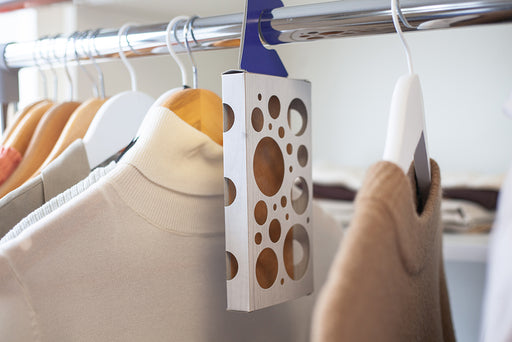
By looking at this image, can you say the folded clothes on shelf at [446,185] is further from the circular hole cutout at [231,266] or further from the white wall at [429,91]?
the circular hole cutout at [231,266]

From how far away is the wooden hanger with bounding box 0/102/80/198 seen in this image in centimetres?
55

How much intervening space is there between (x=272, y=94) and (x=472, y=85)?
1.30m

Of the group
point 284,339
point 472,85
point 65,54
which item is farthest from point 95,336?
point 472,85

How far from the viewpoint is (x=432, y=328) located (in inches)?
13.7

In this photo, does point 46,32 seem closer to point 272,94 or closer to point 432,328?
point 272,94

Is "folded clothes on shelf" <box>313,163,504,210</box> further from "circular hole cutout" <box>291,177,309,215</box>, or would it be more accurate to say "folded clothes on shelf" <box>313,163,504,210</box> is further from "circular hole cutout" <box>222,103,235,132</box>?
"circular hole cutout" <box>222,103,235,132</box>

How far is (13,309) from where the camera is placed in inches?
13.6

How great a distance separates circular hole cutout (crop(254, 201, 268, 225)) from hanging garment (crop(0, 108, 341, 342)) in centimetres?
6

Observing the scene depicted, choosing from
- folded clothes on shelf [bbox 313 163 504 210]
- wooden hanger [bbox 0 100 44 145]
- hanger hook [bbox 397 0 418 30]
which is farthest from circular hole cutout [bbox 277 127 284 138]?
folded clothes on shelf [bbox 313 163 504 210]

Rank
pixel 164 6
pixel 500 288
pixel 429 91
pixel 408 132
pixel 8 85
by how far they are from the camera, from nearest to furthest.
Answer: pixel 500 288 → pixel 408 132 → pixel 8 85 → pixel 164 6 → pixel 429 91

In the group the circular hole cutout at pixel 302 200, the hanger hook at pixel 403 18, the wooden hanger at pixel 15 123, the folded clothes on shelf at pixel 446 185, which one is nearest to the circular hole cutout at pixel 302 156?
the circular hole cutout at pixel 302 200

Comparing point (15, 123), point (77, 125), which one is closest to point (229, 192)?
point (77, 125)

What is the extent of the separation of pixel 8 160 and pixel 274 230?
31 centimetres

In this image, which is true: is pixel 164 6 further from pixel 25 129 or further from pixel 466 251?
pixel 466 251
